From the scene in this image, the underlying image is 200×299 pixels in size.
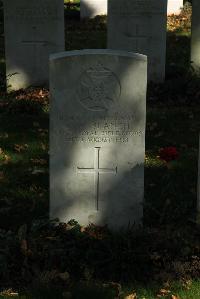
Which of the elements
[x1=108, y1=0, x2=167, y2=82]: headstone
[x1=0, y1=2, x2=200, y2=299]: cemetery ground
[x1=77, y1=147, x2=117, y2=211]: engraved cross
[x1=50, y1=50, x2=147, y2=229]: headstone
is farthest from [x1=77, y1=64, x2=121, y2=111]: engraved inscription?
[x1=108, y1=0, x2=167, y2=82]: headstone

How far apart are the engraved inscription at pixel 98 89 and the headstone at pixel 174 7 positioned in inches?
494

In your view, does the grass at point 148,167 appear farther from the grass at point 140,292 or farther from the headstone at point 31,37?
the headstone at point 31,37

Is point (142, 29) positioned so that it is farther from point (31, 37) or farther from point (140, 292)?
point (140, 292)

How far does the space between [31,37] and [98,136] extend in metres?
5.18

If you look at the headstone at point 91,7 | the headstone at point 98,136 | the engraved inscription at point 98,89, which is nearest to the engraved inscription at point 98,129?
the headstone at point 98,136

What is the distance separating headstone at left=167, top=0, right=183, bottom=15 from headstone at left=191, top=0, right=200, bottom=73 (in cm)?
673

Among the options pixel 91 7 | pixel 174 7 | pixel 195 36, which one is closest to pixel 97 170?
pixel 195 36

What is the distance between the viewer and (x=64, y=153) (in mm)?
5555

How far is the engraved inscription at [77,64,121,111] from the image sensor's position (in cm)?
539

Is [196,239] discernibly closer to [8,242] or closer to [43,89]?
[8,242]

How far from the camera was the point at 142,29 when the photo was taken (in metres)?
10.7

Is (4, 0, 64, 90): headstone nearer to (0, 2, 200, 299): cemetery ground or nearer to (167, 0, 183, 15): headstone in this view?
(0, 2, 200, 299): cemetery ground

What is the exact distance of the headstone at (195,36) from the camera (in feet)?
34.8

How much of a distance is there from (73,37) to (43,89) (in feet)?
16.0
